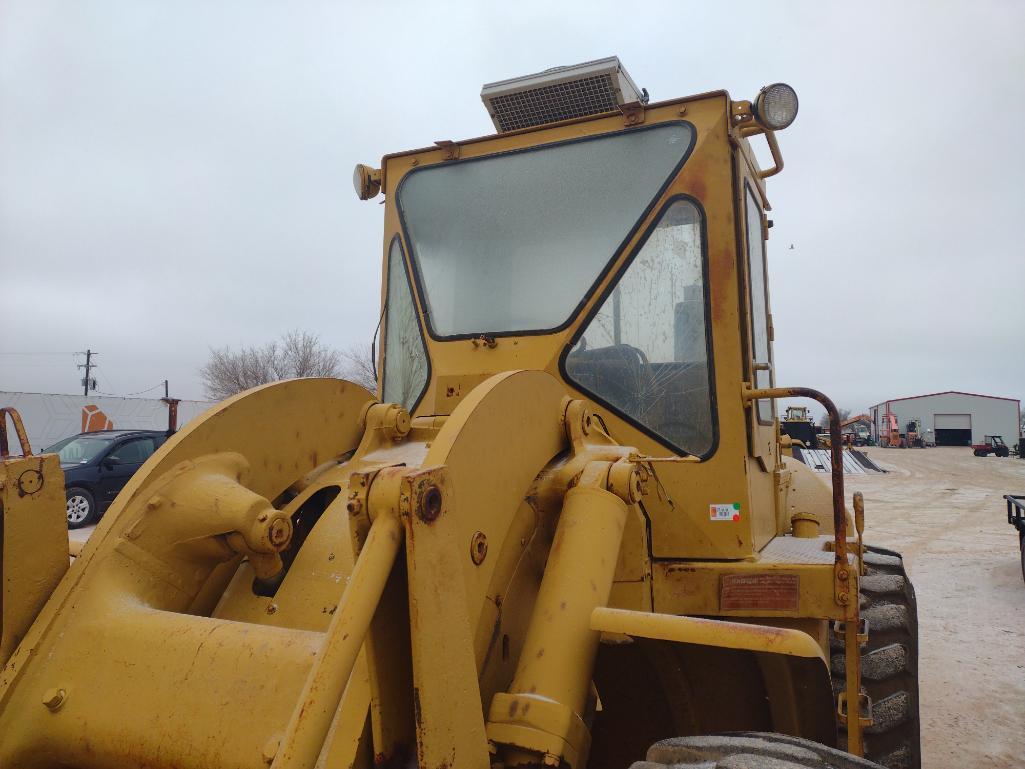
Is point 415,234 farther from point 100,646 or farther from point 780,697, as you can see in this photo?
point 780,697

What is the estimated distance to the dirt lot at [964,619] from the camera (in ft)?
14.7

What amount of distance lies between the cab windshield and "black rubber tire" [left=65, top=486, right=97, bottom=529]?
11.7m

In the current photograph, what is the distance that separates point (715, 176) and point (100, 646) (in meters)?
2.68

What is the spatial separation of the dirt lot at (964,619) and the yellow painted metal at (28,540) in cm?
438

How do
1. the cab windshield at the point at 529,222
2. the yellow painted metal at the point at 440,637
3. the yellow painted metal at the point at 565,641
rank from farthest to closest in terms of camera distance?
the cab windshield at the point at 529,222, the yellow painted metal at the point at 565,641, the yellow painted metal at the point at 440,637

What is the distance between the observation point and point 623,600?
8.57 ft

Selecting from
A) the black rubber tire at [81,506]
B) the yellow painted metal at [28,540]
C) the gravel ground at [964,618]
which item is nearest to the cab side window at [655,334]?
the yellow painted metal at [28,540]

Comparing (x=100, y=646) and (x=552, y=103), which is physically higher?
(x=552, y=103)

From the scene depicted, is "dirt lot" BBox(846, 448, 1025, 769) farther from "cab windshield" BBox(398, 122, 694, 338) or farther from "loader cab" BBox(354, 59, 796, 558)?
"cab windshield" BBox(398, 122, 694, 338)

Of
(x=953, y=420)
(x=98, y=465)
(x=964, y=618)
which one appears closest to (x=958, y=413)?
(x=953, y=420)

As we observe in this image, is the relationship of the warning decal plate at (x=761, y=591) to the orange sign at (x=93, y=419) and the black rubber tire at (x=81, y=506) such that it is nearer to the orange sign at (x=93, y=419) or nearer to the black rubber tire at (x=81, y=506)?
the black rubber tire at (x=81, y=506)

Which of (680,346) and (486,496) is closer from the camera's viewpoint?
(486,496)

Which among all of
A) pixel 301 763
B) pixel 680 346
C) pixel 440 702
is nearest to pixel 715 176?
pixel 680 346

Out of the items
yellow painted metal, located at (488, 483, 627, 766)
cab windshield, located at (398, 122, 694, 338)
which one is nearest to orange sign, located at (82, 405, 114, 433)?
cab windshield, located at (398, 122, 694, 338)
